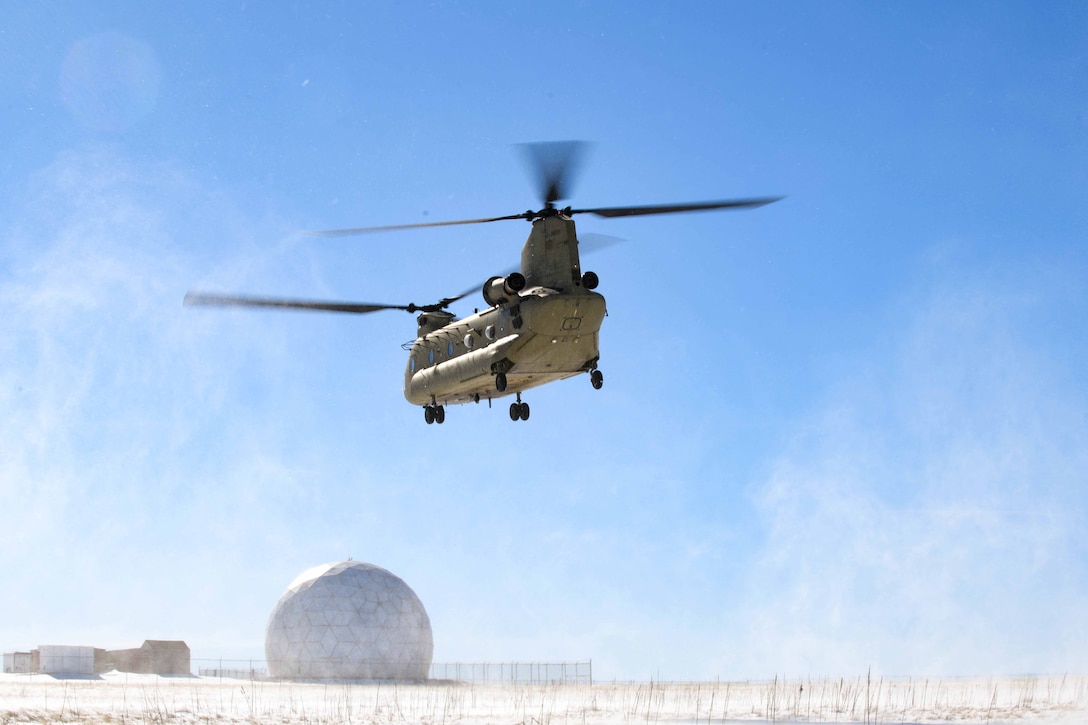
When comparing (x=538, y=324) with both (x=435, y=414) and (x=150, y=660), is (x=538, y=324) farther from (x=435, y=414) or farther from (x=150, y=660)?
(x=150, y=660)

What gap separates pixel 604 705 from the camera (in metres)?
31.2

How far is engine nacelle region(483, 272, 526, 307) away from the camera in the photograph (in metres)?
34.8

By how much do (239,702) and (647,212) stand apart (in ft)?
59.8

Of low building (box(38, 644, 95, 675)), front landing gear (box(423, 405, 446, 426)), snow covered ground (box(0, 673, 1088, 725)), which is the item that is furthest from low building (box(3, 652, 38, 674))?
front landing gear (box(423, 405, 446, 426))

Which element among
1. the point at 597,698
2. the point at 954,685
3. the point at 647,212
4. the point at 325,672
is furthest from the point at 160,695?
the point at 325,672

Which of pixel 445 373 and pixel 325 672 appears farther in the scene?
pixel 325 672

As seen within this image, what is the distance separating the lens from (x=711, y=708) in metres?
29.8

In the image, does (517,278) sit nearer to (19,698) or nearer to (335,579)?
(19,698)

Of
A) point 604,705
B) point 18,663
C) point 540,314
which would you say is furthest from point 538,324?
point 18,663

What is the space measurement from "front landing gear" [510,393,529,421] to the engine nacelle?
418 centimetres

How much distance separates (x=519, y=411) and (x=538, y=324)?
5.65 m

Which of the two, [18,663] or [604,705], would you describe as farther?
[18,663]

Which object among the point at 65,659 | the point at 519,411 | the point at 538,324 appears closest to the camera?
the point at 538,324

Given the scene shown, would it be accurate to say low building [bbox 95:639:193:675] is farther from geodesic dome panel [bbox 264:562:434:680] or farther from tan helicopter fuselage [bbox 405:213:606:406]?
tan helicopter fuselage [bbox 405:213:606:406]
